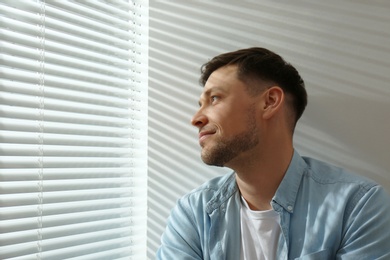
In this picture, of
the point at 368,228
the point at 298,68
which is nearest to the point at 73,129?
the point at 298,68

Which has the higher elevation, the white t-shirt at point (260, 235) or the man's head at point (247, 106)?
the man's head at point (247, 106)

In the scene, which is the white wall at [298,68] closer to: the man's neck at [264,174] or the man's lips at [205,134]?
the man's neck at [264,174]

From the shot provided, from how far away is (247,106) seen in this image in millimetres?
1307

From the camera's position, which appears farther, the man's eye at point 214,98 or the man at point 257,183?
the man's eye at point 214,98

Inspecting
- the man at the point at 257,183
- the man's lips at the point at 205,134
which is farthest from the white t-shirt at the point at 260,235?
the man's lips at the point at 205,134

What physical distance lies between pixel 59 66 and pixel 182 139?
0.50 m

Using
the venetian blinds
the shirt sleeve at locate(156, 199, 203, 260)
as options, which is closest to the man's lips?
the shirt sleeve at locate(156, 199, 203, 260)

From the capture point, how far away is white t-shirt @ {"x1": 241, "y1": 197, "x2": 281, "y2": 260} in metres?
1.25

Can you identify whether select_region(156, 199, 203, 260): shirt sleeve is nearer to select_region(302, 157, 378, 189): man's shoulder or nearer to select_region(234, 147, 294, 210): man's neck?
select_region(234, 147, 294, 210): man's neck

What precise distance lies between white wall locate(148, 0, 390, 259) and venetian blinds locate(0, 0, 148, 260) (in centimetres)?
8

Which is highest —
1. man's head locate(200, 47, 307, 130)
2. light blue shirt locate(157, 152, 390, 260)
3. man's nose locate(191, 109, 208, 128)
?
man's head locate(200, 47, 307, 130)

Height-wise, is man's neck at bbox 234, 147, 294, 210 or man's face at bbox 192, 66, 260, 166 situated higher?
man's face at bbox 192, 66, 260, 166

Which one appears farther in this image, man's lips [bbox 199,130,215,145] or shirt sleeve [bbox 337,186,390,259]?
man's lips [bbox 199,130,215,145]

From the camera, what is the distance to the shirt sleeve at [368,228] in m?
1.08
